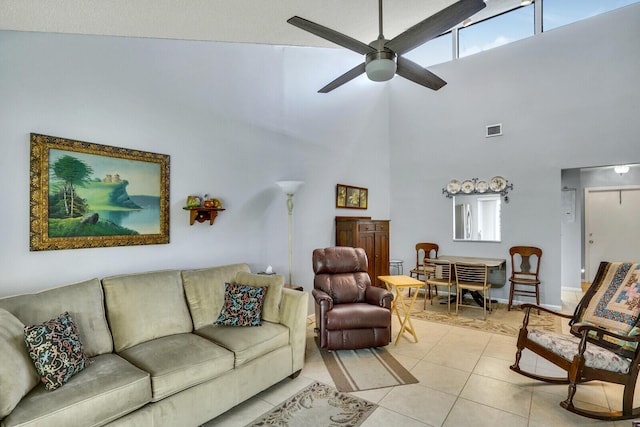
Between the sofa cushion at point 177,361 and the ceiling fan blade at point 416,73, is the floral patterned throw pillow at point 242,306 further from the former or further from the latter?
the ceiling fan blade at point 416,73

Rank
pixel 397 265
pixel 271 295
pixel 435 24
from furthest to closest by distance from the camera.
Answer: pixel 397 265 → pixel 271 295 → pixel 435 24

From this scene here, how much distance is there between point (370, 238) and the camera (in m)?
4.95

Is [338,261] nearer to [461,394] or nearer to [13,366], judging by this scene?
[461,394]

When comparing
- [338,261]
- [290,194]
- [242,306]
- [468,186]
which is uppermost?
[468,186]

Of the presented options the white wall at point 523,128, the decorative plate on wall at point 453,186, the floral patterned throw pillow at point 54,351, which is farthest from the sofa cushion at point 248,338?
the decorative plate on wall at point 453,186

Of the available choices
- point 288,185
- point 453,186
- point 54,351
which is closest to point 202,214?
point 288,185

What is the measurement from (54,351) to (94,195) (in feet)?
4.37

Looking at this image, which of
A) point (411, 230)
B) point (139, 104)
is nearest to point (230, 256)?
point (139, 104)

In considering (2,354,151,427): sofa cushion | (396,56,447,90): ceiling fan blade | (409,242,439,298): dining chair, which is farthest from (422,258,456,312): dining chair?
(2,354,151,427): sofa cushion

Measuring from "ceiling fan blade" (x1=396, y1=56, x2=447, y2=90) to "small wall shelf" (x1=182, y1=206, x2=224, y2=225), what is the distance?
7.33 ft

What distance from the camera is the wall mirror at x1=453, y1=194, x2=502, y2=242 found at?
561cm

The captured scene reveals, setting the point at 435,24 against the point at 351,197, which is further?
the point at 351,197

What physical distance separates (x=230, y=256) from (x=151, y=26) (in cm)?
233

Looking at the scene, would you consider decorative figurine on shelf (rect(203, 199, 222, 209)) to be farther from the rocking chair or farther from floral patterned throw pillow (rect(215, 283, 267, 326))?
the rocking chair
